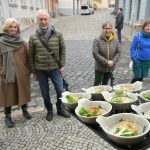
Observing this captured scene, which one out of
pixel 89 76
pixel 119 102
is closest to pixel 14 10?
pixel 89 76

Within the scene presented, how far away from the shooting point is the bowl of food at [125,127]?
71.6 inches

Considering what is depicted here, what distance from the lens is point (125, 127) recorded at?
201 centimetres

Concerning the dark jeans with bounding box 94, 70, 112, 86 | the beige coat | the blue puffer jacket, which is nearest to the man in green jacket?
the beige coat

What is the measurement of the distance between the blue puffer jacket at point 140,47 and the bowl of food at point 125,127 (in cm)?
318

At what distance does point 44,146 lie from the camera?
4121mm

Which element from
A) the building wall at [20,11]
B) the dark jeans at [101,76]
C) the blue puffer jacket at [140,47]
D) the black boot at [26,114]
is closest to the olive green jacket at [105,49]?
the dark jeans at [101,76]

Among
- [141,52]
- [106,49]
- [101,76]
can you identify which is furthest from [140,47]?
[101,76]

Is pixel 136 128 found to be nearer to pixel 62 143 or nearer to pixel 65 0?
pixel 62 143

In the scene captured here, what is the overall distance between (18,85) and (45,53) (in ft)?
2.53

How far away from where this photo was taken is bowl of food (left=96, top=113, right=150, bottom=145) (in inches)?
71.6

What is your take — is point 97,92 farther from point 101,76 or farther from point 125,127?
point 101,76

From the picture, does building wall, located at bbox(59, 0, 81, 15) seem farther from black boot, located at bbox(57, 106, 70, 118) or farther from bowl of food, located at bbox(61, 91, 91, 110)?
bowl of food, located at bbox(61, 91, 91, 110)

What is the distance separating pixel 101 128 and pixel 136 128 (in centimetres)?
26

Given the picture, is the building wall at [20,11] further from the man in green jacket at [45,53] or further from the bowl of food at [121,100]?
the bowl of food at [121,100]
